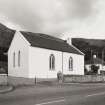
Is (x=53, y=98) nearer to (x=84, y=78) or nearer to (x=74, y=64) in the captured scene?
(x=84, y=78)

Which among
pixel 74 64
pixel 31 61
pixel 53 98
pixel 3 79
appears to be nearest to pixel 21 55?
pixel 31 61

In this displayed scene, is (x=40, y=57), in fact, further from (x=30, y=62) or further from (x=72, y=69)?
(x=72, y=69)

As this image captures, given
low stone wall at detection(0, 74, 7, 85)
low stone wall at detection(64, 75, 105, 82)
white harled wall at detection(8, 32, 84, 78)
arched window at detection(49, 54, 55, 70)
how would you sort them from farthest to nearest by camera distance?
1. arched window at detection(49, 54, 55, 70)
2. low stone wall at detection(64, 75, 105, 82)
3. white harled wall at detection(8, 32, 84, 78)
4. low stone wall at detection(0, 74, 7, 85)

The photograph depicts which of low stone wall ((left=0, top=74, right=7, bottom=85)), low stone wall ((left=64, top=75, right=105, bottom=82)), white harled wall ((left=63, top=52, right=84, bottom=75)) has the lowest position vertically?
low stone wall ((left=64, top=75, right=105, bottom=82))

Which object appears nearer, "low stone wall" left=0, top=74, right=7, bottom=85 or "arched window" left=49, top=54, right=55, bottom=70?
"low stone wall" left=0, top=74, right=7, bottom=85

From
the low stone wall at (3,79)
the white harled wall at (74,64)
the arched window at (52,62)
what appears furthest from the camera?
the white harled wall at (74,64)

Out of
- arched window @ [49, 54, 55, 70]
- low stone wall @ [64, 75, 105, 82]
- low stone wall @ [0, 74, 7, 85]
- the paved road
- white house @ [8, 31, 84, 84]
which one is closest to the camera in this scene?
the paved road

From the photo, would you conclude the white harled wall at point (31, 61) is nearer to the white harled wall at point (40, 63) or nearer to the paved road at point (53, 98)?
the white harled wall at point (40, 63)

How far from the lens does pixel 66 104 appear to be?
37.0 ft

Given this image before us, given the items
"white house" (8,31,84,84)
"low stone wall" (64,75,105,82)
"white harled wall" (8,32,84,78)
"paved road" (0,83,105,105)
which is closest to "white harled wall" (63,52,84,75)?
"white house" (8,31,84,84)

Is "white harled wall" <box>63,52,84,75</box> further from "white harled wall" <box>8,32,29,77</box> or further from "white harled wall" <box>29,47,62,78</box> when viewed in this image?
"white harled wall" <box>8,32,29,77</box>

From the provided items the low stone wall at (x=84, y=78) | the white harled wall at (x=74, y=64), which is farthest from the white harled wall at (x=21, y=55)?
the white harled wall at (x=74, y=64)

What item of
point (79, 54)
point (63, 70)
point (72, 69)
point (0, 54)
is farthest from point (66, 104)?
point (0, 54)

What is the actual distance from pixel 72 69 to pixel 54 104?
3153 centimetres
